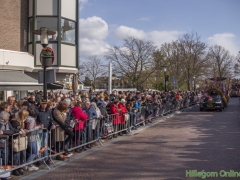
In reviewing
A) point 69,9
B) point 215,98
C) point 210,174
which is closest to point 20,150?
point 210,174

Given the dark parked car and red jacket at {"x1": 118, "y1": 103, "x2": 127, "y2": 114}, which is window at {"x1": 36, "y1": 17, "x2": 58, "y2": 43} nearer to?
red jacket at {"x1": 118, "y1": 103, "x2": 127, "y2": 114}

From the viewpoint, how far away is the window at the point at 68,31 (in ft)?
63.1

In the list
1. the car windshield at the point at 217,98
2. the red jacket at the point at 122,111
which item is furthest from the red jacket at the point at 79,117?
the car windshield at the point at 217,98

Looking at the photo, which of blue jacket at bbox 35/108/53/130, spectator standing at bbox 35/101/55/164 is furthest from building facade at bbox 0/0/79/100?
blue jacket at bbox 35/108/53/130

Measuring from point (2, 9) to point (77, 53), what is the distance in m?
4.98

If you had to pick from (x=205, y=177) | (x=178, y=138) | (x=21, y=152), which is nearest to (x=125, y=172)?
(x=205, y=177)

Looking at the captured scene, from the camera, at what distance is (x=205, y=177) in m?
6.99

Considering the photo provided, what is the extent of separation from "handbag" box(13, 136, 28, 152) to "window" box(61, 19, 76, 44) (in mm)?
12569

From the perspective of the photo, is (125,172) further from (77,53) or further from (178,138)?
(77,53)

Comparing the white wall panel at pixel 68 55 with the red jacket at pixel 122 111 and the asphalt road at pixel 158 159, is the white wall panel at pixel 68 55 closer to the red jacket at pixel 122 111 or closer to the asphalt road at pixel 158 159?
the red jacket at pixel 122 111

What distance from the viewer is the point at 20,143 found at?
7.19 metres

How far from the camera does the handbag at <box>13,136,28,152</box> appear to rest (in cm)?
708

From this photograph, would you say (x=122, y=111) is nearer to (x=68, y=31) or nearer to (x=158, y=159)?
(x=158, y=159)

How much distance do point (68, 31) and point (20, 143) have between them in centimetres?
1336
